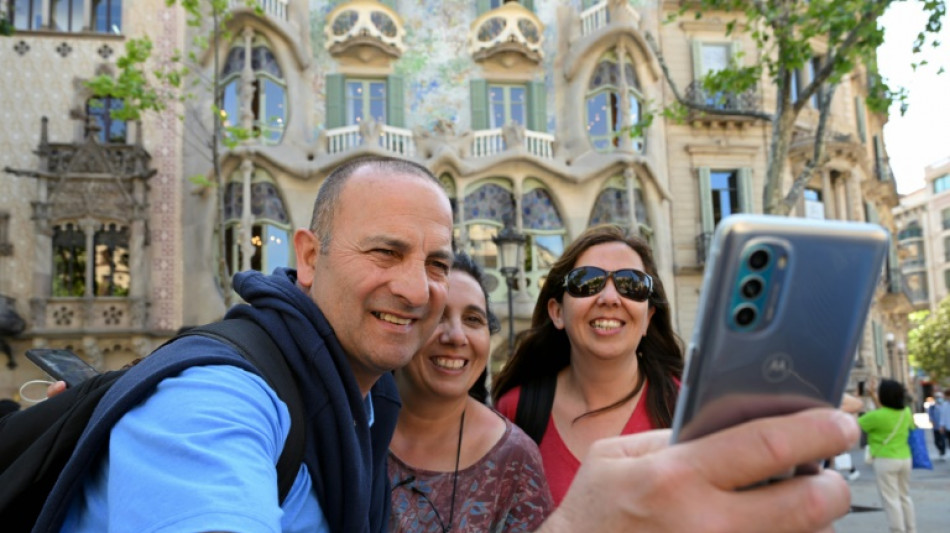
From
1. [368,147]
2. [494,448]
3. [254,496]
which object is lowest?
[494,448]

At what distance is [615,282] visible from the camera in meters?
3.21

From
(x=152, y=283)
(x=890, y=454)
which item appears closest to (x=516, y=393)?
(x=890, y=454)

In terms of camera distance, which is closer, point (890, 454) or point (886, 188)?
point (890, 454)

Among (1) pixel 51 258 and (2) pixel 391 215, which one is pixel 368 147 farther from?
(2) pixel 391 215

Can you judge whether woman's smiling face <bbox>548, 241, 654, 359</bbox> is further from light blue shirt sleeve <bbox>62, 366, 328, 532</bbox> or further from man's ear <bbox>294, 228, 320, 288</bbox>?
light blue shirt sleeve <bbox>62, 366, 328, 532</bbox>

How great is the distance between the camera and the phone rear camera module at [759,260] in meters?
0.82

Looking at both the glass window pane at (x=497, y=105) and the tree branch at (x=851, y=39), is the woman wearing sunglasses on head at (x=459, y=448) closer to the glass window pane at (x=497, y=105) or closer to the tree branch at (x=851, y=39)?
the tree branch at (x=851, y=39)

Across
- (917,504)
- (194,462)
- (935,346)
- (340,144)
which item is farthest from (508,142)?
(935,346)

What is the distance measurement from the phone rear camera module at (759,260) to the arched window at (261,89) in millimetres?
18637

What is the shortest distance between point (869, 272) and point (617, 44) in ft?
65.6

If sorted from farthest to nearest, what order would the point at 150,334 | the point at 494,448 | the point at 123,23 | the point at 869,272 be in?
the point at 123,23 → the point at 150,334 → the point at 494,448 → the point at 869,272

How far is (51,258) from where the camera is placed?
58.7ft

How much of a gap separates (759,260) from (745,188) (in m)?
21.3

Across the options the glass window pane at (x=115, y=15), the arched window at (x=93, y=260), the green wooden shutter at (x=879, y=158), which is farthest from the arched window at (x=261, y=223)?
the green wooden shutter at (x=879, y=158)
